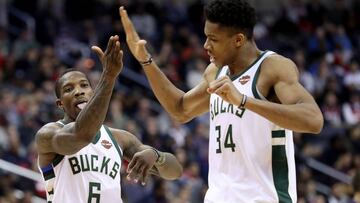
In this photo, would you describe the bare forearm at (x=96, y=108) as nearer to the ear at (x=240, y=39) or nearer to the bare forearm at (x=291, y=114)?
the ear at (x=240, y=39)

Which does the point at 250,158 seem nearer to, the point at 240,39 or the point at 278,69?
the point at 278,69

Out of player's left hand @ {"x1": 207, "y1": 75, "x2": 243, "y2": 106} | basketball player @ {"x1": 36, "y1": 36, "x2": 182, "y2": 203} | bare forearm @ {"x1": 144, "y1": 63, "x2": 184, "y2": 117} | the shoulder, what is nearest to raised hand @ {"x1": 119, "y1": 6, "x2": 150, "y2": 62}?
bare forearm @ {"x1": 144, "y1": 63, "x2": 184, "y2": 117}

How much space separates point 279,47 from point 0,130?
897 cm

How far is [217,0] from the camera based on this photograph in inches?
233

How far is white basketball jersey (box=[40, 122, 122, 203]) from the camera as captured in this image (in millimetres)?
6395

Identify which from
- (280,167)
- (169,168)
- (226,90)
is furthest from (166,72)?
(226,90)

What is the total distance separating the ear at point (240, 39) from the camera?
5.93 meters

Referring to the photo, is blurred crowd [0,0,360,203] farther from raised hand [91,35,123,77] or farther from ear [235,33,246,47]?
ear [235,33,246,47]

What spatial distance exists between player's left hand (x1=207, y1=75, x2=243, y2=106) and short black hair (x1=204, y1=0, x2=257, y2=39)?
0.63 m

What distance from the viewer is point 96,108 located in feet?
19.8

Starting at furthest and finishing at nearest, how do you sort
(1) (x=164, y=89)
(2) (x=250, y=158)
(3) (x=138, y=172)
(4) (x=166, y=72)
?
1. (4) (x=166, y=72)
2. (1) (x=164, y=89)
3. (3) (x=138, y=172)
4. (2) (x=250, y=158)

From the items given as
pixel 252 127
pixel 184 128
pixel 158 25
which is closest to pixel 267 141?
pixel 252 127

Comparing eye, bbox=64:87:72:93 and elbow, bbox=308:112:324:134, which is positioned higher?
eye, bbox=64:87:72:93

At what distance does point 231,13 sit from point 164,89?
95 centimetres
